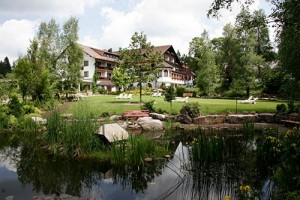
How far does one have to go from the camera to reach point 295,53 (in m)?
12.5

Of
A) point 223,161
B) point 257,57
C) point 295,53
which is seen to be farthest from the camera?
point 257,57

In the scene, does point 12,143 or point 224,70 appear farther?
point 224,70

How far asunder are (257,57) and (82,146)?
32259 millimetres

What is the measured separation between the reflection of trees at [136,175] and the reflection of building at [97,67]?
46.1 metres

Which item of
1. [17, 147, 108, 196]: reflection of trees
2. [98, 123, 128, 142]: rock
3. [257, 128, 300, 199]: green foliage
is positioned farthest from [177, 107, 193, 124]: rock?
[17, 147, 108, 196]: reflection of trees

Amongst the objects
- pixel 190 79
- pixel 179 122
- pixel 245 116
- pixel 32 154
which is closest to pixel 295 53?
pixel 245 116

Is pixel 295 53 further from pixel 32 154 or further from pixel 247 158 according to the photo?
pixel 32 154

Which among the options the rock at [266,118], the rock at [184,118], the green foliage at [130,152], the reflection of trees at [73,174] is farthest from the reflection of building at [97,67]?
the green foliage at [130,152]

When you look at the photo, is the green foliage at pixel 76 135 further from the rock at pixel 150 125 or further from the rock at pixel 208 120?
the rock at pixel 208 120

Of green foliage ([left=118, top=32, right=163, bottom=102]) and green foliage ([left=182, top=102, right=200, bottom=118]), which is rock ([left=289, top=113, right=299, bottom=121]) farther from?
green foliage ([left=118, top=32, right=163, bottom=102])

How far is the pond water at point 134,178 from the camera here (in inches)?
224

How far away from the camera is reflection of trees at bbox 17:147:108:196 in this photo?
6.15 metres

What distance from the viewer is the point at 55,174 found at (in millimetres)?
7008

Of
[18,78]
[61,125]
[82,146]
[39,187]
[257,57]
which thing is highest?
[257,57]
